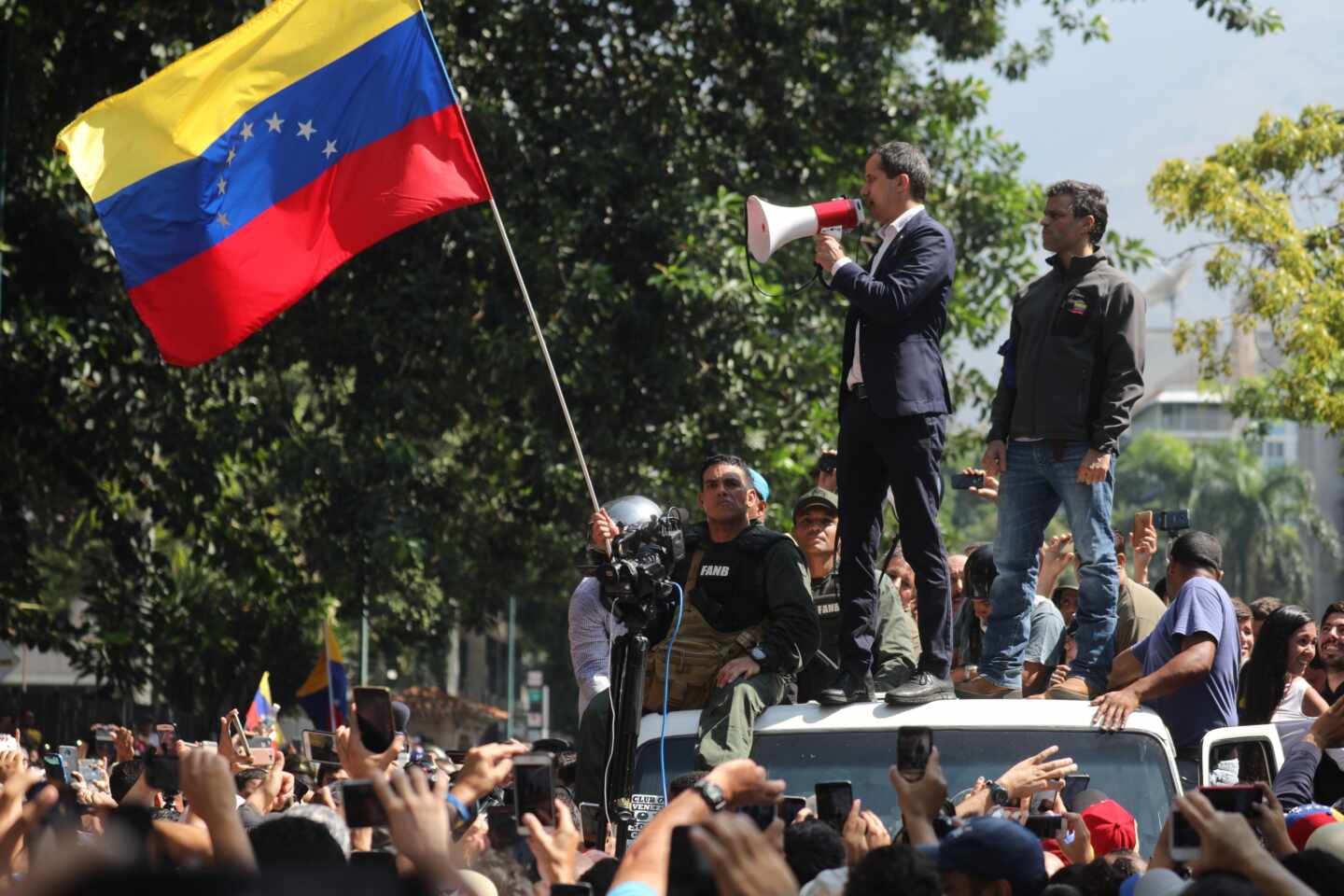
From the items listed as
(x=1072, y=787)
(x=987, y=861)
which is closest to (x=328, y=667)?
(x=1072, y=787)

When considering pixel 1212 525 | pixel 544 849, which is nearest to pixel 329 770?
pixel 544 849

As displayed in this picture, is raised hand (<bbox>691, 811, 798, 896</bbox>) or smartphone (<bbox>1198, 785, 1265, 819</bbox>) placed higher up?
raised hand (<bbox>691, 811, 798, 896</bbox>)

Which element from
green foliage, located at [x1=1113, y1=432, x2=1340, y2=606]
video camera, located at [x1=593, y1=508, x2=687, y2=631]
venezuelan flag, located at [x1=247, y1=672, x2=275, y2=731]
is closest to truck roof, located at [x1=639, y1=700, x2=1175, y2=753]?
video camera, located at [x1=593, y1=508, x2=687, y2=631]

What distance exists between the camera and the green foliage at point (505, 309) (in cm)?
1652

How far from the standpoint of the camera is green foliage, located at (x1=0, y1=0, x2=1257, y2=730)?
16516mm

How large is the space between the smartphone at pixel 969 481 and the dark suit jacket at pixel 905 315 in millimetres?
1098

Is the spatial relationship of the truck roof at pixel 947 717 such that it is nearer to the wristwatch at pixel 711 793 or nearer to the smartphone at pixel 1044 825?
the smartphone at pixel 1044 825

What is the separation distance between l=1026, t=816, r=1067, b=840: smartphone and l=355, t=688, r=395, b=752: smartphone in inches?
66.1

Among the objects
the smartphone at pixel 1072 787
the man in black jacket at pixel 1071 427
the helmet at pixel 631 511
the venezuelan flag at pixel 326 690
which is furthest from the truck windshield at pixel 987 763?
the venezuelan flag at pixel 326 690

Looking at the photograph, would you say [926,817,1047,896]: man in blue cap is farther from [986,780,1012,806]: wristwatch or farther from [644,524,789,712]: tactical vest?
[644,524,789,712]: tactical vest

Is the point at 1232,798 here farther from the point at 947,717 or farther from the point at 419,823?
the point at 947,717

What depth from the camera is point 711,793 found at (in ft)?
14.0

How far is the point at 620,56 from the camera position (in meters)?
17.5

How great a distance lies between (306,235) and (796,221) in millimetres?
3136
